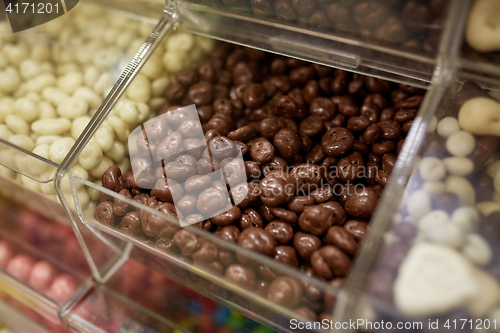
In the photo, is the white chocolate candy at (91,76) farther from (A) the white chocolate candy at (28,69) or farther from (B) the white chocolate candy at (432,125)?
(B) the white chocolate candy at (432,125)

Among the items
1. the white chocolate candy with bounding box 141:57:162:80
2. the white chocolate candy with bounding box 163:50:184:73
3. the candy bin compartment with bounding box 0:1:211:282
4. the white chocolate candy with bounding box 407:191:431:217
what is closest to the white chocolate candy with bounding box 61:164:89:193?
the candy bin compartment with bounding box 0:1:211:282

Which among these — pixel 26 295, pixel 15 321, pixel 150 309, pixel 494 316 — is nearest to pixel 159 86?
pixel 150 309

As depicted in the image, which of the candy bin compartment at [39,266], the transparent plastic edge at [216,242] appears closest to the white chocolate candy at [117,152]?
the transparent plastic edge at [216,242]

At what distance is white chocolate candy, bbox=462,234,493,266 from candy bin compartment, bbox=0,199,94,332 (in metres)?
1.49

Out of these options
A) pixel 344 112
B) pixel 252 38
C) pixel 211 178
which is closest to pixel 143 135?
pixel 211 178

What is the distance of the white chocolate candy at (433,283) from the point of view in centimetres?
89

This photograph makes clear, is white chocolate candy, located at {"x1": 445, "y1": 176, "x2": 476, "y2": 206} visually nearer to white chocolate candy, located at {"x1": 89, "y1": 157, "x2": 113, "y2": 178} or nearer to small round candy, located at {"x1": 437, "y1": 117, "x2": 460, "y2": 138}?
small round candy, located at {"x1": 437, "y1": 117, "x2": 460, "y2": 138}

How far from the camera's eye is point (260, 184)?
1333mm

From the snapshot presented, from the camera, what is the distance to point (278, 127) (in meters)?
1.54

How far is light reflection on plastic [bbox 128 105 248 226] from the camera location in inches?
52.1

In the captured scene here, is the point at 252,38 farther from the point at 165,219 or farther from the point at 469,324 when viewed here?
the point at 469,324

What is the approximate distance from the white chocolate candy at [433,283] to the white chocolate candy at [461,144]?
1.22 ft

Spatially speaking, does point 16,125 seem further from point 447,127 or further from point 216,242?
point 447,127

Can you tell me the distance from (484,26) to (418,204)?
0.60 meters
